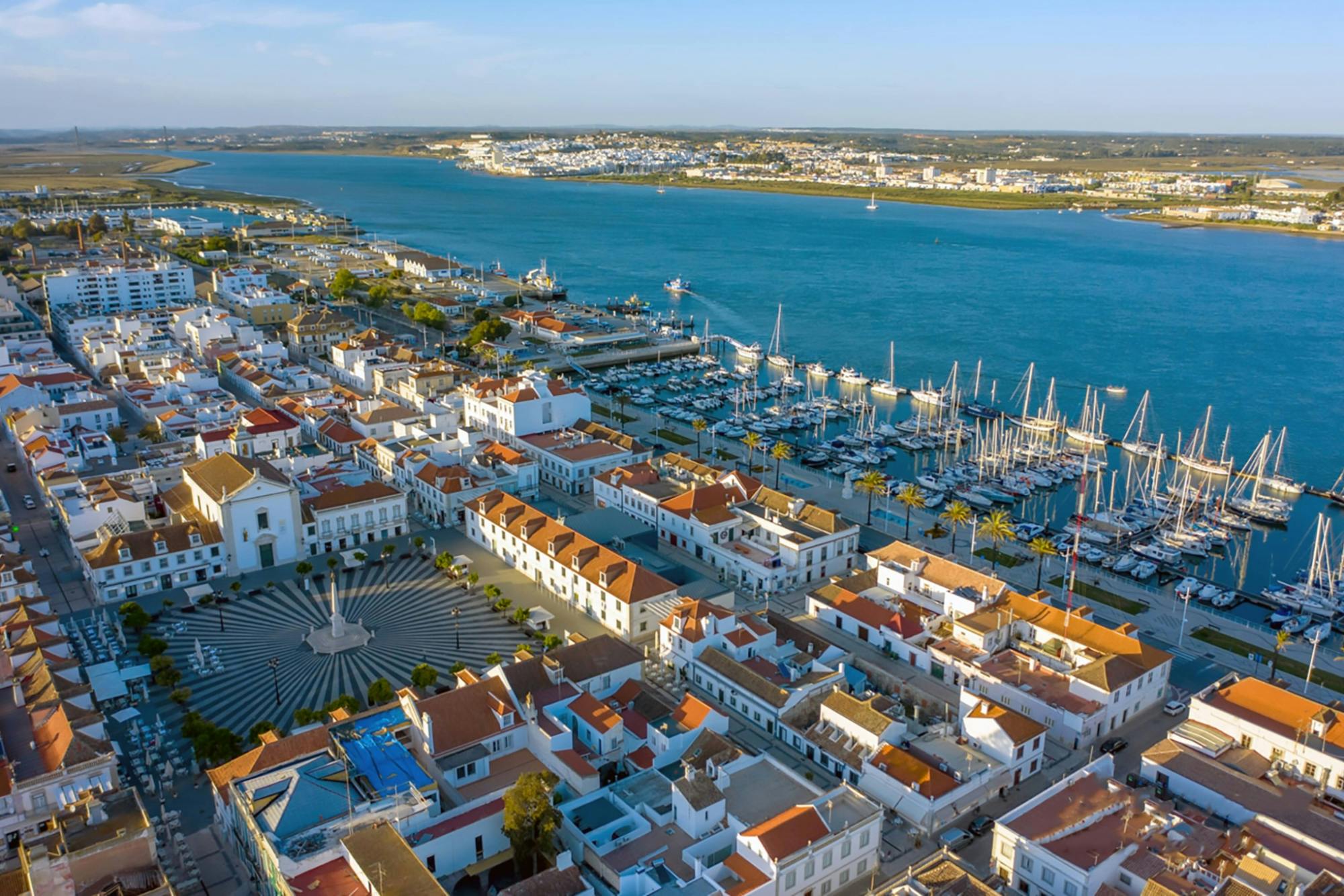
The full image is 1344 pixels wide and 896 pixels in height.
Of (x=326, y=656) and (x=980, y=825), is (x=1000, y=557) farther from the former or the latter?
(x=326, y=656)

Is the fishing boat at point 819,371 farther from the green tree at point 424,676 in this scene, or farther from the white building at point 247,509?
the green tree at point 424,676

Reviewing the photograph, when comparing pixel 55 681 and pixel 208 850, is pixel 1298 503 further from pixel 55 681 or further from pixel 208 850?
pixel 55 681

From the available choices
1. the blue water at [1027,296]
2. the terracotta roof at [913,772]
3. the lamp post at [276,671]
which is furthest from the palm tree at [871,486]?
the lamp post at [276,671]

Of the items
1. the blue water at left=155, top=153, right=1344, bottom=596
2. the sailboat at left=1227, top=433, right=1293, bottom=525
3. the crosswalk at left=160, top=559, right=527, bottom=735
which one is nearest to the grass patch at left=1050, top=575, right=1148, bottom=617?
the blue water at left=155, top=153, right=1344, bottom=596

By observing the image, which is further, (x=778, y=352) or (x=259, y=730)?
(x=778, y=352)

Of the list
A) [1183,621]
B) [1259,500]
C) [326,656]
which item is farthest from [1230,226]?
[326,656]

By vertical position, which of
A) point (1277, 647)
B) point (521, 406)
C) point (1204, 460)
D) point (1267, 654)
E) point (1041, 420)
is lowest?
point (1267, 654)
